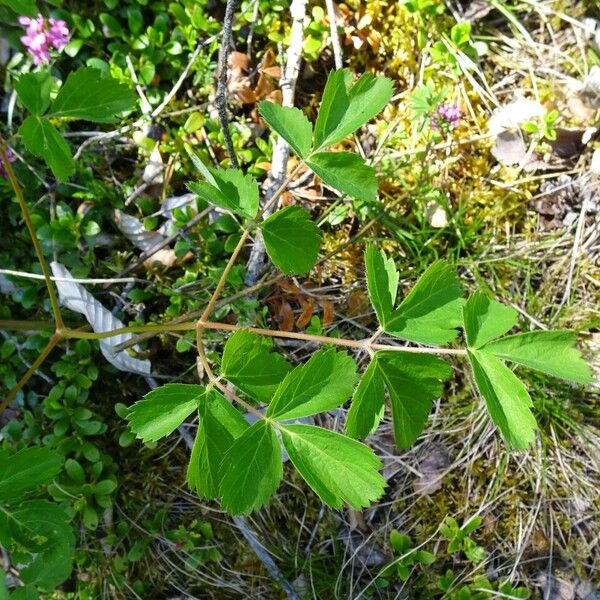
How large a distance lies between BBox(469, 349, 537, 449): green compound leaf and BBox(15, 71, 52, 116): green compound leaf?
1125 millimetres

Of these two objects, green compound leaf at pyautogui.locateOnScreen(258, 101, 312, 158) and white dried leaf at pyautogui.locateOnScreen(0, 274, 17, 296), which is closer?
green compound leaf at pyautogui.locateOnScreen(258, 101, 312, 158)

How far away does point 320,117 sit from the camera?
1307 mm

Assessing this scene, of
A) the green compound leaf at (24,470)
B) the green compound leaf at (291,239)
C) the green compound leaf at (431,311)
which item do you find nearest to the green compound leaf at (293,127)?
the green compound leaf at (291,239)

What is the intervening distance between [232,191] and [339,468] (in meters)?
0.61

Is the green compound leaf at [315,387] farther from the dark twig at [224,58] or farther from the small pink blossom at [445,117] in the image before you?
the small pink blossom at [445,117]

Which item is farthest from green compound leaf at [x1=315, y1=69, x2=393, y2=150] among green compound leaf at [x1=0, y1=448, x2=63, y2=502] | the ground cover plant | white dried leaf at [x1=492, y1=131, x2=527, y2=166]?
white dried leaf at [x1=492, y1=131, x2=527, y2=166]

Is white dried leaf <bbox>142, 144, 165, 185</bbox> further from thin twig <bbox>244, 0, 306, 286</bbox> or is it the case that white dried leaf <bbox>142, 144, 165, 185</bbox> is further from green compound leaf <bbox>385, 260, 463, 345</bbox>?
green compound leaf <bbox>385, 260, 463, 345</bbox>

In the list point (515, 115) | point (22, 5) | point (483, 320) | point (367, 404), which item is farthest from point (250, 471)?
point (515, 115)

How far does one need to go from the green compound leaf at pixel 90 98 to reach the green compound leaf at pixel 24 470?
31.0 inches

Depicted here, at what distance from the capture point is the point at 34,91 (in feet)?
4.68

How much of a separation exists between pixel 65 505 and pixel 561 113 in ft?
7.43

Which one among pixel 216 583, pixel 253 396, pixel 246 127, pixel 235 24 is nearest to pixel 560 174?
pixel 246 127

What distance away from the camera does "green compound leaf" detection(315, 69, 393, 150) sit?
4.30 feet

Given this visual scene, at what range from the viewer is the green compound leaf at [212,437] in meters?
1.27
